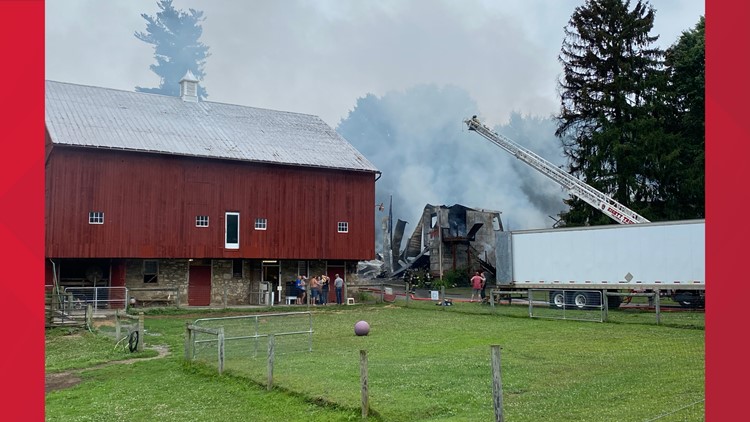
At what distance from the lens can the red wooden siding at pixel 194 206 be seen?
3356cm

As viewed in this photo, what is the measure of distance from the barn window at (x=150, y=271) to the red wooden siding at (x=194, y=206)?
1.10 meters

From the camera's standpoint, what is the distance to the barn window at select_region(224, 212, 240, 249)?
37.6 metres

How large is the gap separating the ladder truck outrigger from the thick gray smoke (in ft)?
150

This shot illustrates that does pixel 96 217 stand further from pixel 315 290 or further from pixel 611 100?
pixel 611 100

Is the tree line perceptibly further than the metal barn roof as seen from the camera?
Yes

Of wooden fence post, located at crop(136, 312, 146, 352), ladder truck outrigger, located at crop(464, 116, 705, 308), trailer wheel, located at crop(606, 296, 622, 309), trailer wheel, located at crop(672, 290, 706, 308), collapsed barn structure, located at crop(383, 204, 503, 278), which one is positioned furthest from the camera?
collapsed barn structure, located at crop(383, 204, 503, 278)

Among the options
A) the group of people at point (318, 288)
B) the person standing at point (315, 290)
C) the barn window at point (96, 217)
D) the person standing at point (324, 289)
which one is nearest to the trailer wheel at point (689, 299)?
the group of people at point (318, 288)

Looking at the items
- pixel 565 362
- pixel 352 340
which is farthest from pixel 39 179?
pixel 352 340

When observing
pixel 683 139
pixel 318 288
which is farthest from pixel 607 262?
pixel 683 139

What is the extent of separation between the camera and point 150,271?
36469mm

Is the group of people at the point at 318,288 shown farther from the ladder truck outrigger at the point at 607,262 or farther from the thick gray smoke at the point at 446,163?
the thick gray smoke at the point at 446,163

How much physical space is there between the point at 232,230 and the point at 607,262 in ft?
61.5

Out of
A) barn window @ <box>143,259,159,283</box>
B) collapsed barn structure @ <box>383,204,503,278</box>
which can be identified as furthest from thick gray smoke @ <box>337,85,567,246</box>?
barn window @ <box>143,259,159,283</box>

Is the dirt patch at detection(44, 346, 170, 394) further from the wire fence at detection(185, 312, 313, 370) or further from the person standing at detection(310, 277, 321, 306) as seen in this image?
the person standing at detection(310, 277, 321, 306)
